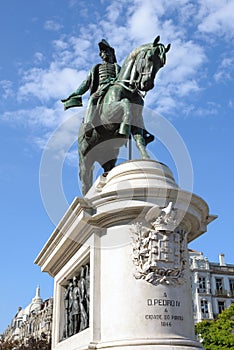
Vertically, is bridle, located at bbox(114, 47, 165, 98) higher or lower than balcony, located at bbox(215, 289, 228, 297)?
lower

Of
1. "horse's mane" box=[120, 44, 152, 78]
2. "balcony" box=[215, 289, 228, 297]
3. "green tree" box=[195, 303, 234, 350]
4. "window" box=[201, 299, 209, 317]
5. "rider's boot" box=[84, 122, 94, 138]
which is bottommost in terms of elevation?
"green tree" box=[195, 303, 234, 350]

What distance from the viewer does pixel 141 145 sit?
12.7m

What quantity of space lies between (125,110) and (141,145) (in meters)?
1.10

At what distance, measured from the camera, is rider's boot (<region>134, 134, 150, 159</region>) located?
40.3ft

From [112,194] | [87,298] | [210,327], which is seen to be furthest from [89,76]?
[210,327]

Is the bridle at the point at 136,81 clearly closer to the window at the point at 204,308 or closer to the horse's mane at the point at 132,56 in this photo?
the horse's mane at the point at 132,56

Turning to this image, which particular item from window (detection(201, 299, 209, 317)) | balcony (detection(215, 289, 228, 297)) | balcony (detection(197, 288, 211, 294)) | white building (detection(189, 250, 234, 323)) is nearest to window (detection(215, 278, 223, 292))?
white building (detection(189, 250, 234, 323))

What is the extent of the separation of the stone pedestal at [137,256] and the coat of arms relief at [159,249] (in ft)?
0.07

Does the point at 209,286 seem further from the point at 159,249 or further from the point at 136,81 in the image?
the point at 159,249

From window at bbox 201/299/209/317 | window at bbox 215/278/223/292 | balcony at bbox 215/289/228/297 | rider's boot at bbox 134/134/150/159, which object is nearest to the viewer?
rider's boot at bbox 134/134/150/159

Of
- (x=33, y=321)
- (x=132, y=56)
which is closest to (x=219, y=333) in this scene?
(x=132, y=56)

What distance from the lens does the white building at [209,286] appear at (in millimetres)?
55469

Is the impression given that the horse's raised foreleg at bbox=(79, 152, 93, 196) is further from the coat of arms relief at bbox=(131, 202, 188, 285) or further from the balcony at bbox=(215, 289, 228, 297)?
the balcony at bbox=(215, 289, 228, 297)

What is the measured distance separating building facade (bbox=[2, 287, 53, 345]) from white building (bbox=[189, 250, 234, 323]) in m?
19.5
